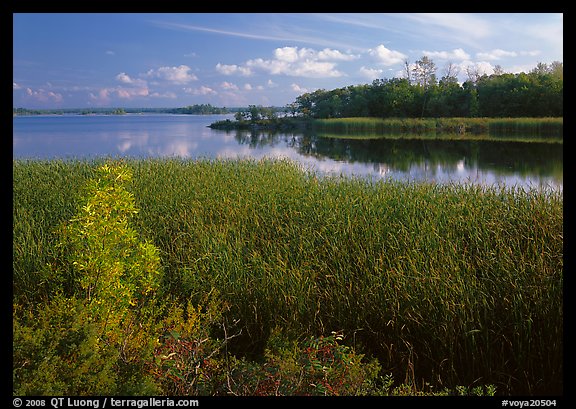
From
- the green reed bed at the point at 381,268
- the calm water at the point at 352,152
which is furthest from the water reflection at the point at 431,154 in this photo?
the green reed bed at the point at 381,268

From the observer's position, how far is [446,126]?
27.2 meters

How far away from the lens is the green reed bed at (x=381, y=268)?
15.4ft

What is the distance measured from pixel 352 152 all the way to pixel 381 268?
1676 cm

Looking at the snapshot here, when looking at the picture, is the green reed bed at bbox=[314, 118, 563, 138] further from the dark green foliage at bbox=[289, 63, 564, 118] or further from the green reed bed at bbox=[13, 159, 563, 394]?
the green reed bed at bbox=[13, 159, 563, 394]

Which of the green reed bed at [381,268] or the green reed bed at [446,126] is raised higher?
the green reed bed at [446,126]

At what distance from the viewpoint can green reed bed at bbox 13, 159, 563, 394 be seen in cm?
470

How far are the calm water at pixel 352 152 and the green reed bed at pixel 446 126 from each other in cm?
73

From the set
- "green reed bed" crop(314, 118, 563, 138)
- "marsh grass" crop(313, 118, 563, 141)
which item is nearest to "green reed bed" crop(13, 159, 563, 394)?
"marsh grass" crop(313, 118, 563, 141)

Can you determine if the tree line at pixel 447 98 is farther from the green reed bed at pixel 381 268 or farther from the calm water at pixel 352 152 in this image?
the green reed bed at pixel 381 268

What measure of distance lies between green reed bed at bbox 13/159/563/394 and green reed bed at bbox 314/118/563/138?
15472 millimetres

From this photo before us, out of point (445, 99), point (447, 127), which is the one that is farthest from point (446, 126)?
point (445, 99)

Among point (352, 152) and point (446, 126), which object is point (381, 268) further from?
point (446, 126)
